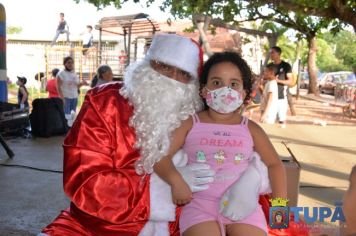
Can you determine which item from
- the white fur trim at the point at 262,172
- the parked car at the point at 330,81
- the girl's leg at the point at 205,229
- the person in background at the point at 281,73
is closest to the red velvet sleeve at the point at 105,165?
the girl's leg at the point at 205,229

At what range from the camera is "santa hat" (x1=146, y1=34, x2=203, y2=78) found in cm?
236

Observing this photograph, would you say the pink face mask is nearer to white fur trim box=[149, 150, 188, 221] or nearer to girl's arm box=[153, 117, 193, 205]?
girl's arm box=[153, 117, 193, 205]

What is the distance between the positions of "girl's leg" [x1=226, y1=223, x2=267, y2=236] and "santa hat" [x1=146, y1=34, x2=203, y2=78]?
2.52ft

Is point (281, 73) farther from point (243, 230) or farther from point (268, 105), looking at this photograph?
point (243, 230)

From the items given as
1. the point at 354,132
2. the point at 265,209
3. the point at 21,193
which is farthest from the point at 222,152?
the point at 354,132

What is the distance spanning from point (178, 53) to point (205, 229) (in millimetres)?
854

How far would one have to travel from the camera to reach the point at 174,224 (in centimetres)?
234

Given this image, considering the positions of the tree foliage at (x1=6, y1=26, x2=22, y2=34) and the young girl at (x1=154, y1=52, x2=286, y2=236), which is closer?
the young girl at (x1=154, y1=52, x2=286, y2=236)

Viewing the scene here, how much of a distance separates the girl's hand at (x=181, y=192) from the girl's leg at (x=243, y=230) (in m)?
0.24

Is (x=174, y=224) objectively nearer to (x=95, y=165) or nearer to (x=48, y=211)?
(x=95, y=165)

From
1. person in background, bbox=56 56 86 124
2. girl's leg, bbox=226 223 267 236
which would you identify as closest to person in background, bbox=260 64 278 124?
person in background, bbox=56 56 86 124

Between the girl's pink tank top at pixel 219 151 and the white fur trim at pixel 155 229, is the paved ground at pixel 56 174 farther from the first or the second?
the white fur trim at pixel 155 229

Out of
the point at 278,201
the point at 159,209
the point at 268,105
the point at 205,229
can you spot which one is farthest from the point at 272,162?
the point at 268,105

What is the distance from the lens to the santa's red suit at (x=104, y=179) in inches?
85.5
